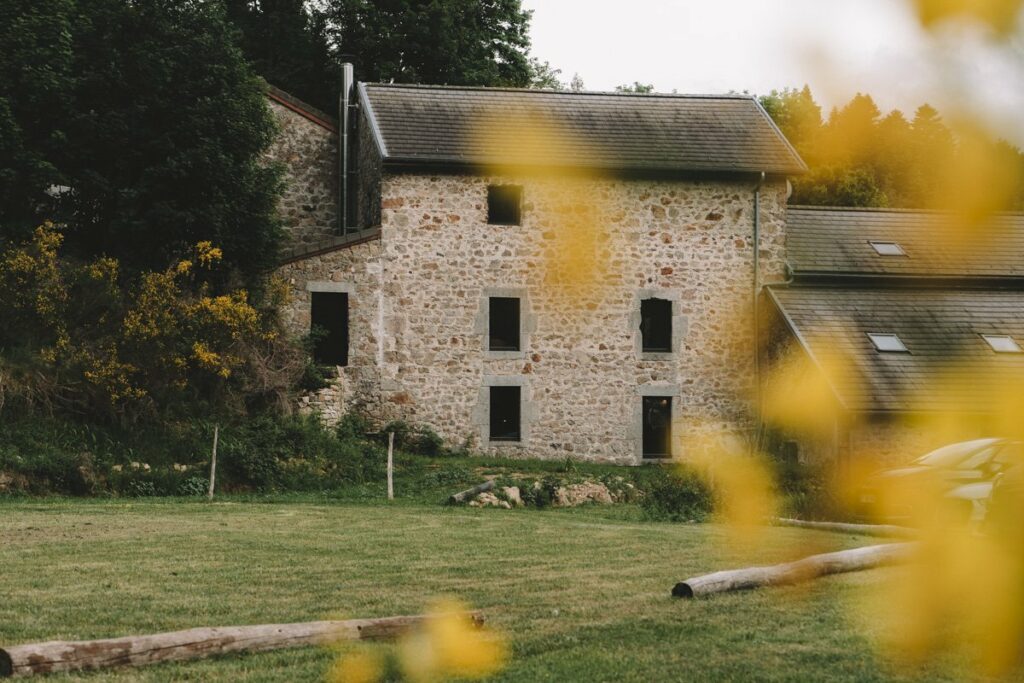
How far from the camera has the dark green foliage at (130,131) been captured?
72.4ft

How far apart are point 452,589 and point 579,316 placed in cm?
1837

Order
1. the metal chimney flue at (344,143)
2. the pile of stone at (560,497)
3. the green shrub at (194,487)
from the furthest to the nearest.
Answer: the metal chimney flue at (344,143), the green shrub at (194,487), the pile of stone at (560,497)

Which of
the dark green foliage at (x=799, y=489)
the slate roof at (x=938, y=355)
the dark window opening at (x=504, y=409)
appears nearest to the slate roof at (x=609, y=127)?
the dark window opening at (x=504, y=409)

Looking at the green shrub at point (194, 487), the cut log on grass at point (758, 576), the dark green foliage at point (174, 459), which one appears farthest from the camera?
the green shrub at point (194, 487)

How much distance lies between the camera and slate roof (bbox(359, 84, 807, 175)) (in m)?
25.3

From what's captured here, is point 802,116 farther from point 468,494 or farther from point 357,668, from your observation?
point 468,494

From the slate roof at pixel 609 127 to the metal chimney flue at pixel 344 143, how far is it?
5.60 ft

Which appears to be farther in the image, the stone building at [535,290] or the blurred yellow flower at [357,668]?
the stone building at [535,290]

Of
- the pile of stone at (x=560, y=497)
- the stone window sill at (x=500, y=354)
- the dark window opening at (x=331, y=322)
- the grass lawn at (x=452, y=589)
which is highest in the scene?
the dark window opening at (x=331, y=322)

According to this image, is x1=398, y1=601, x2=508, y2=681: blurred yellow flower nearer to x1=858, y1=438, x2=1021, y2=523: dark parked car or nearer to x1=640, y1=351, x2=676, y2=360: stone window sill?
x1=858, y1=438, x2=1021, y2=523: dark parked car

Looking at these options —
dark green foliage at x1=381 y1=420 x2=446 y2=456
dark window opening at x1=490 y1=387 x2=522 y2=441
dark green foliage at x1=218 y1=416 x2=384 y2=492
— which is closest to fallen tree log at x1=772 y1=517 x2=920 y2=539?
dark green foliage at x1=218 y1=416 x2=384 y2=492

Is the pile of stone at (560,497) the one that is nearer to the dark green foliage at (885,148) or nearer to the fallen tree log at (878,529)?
the fallen tree log at (878,529)

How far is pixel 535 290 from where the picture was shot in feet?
83.8

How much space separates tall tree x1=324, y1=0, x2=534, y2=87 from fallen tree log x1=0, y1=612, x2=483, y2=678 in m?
19.5
